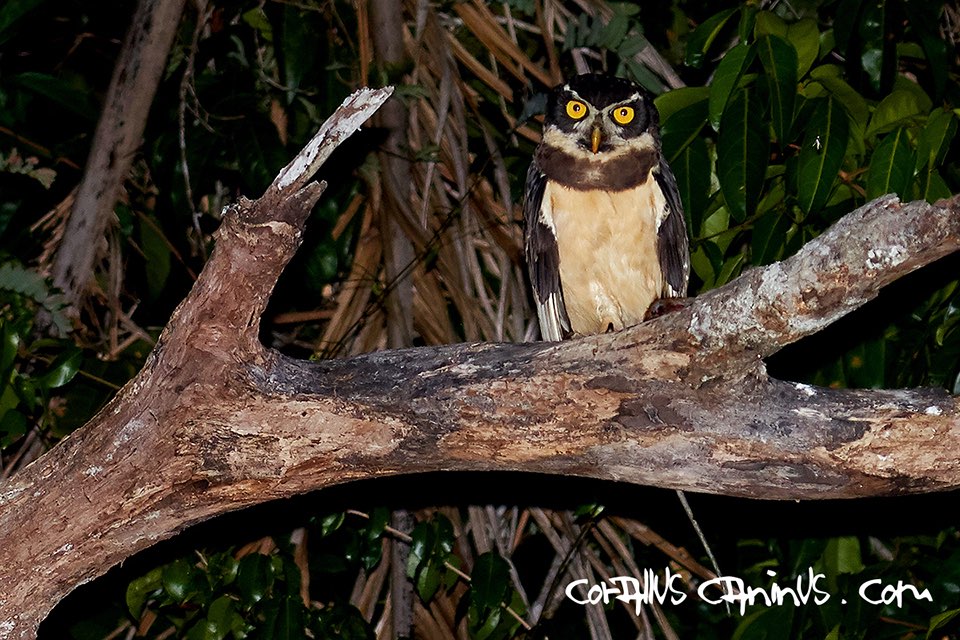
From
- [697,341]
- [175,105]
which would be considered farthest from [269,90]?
[697,341]

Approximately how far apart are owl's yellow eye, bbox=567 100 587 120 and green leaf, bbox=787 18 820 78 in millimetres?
704

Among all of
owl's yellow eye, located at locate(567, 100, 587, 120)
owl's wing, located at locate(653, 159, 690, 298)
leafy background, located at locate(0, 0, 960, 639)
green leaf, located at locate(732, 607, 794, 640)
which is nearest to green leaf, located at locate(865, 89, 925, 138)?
leafy background, located at locate(0, 0, 960, 639)

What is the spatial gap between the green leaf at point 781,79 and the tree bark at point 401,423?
92 cm

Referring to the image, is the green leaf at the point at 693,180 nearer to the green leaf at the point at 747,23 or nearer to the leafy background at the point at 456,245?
the leafy background at the point at 456,245

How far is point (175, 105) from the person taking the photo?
4.05 metres

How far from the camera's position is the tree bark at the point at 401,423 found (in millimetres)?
2199

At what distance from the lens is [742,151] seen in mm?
2949

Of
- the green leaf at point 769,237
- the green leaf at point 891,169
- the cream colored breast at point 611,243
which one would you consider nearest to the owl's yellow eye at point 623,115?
the cream colored breast at point 611,243

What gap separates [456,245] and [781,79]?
4.76ft

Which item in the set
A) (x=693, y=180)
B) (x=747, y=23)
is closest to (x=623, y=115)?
(x=693, y=180)

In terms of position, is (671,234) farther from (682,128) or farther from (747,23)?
(747,23)

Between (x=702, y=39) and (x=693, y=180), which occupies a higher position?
(x=702, y=39)

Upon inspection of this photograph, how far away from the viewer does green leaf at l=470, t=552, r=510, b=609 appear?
335 cm

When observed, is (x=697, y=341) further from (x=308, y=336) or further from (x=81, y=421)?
(x=308, y=336)
